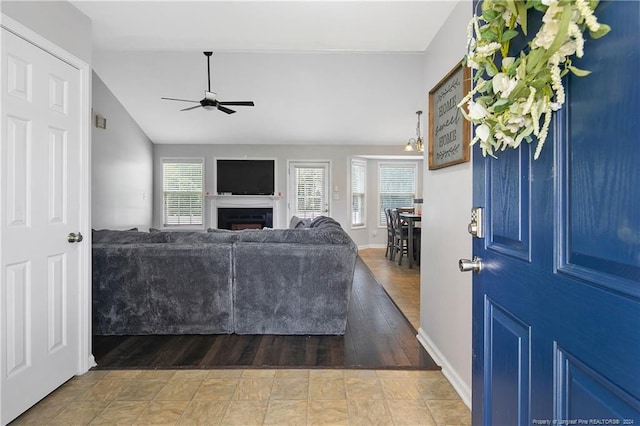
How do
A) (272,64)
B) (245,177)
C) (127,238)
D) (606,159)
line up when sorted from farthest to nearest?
1. (245,177)
2. (272,64)
3. (127,238)
4. (606,159)

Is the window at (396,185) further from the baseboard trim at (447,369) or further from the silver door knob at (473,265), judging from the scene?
the silver door knob at (473,265)

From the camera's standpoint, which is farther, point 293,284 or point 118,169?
point 118,169

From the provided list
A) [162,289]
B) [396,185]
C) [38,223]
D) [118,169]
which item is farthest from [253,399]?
[396,185]

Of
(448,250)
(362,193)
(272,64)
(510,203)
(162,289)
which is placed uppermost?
(272,64)

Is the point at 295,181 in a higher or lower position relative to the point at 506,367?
higher

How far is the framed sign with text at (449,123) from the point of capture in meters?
1.98

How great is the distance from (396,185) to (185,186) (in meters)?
4.94

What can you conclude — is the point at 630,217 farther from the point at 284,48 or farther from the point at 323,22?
the point at 284,48

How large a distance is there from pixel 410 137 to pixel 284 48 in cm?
511

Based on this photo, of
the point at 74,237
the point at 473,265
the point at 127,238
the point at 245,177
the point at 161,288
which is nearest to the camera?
the point at 473,265

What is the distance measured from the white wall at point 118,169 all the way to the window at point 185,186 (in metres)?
0.37

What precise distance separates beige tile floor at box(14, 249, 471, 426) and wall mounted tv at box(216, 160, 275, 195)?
558 centimetres

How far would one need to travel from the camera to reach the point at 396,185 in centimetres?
838

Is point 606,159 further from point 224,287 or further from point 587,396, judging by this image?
point 224,287
